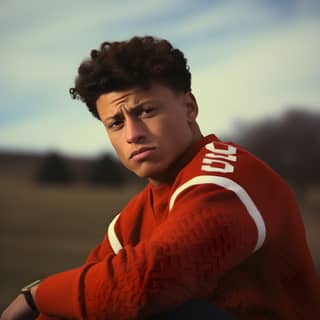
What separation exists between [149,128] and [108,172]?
0.72 meters

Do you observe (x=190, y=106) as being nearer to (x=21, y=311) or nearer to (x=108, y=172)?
(x=21, y=311)

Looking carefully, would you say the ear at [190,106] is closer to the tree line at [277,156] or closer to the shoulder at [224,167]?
the shoulder at [224,167]

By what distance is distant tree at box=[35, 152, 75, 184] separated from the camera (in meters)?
1.60

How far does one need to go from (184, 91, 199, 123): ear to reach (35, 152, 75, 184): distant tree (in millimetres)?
720

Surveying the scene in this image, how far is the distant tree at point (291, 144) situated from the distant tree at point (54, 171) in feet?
1.65

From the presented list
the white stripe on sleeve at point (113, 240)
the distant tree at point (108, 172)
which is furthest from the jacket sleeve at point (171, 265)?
the distant tree at point (108, 172)

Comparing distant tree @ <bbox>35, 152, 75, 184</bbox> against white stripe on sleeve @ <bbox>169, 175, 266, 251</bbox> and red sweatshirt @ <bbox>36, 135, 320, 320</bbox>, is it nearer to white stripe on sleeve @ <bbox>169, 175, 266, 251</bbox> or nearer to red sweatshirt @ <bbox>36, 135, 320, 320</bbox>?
red sweatshirt @ <bbox>36, 135, 320, 320</bbox>

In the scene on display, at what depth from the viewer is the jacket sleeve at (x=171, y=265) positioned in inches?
26.8

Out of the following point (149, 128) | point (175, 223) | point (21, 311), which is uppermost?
point (149, 128)

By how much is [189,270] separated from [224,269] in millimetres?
55

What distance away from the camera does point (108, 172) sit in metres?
1.56

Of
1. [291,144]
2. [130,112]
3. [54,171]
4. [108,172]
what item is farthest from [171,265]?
[291,144]

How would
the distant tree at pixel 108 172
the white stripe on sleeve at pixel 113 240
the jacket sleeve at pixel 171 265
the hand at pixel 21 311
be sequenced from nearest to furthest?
the jacket sleeve at pixel 171 265 → the hand at pixel 21 311 → the white stripe on sleeve at pixel 113 240 → the distant tree at pixel 108 172

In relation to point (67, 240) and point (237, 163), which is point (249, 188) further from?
point (67, 240)
